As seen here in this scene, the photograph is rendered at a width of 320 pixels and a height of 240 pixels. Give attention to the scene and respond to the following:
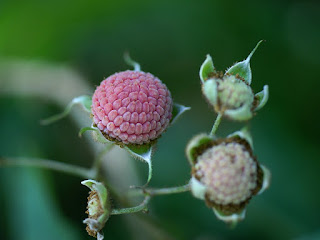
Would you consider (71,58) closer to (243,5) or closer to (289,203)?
(243,5)

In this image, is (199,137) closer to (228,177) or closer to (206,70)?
(228,177)

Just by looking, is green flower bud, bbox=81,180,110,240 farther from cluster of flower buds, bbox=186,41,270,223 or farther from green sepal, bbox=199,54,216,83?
green sepal, bbox=199,54,216,83

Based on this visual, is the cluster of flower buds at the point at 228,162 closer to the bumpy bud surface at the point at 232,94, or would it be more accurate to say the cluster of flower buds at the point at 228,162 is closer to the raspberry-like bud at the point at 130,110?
the bumpy bud surface at the point at 232,94

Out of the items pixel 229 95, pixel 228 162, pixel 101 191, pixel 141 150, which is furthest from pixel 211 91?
pixel 101 191

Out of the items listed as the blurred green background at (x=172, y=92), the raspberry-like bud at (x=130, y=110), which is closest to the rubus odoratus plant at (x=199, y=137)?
the raspberry-like bud at (x=130, y=110)

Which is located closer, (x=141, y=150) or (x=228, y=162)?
(x=228, y=162)
